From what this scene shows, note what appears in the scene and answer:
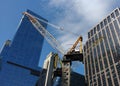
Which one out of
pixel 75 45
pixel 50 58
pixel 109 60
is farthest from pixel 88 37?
pixel 109 60

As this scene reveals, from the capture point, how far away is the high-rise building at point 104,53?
408 ft

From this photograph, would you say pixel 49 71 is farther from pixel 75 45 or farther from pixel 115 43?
pixel 115 43

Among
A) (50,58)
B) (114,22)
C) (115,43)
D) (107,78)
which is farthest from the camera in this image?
(50,58)

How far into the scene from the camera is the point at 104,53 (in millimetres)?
142250

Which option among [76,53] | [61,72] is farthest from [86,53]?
[61,72]

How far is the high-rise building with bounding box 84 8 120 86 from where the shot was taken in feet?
408

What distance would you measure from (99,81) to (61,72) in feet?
147

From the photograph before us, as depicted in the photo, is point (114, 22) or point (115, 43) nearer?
point (115, 43)

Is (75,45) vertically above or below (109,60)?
above

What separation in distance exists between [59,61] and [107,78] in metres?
63.4

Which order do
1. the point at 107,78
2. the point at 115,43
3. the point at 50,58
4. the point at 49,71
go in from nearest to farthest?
1. the point at 107,78
2. the point at 115,43
3. the point at 49,71
4. the point at 50,58

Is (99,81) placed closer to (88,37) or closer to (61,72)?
(61,72)

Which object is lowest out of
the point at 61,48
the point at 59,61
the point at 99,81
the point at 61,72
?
the point at 99,81

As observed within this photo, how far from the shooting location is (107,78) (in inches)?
4897
